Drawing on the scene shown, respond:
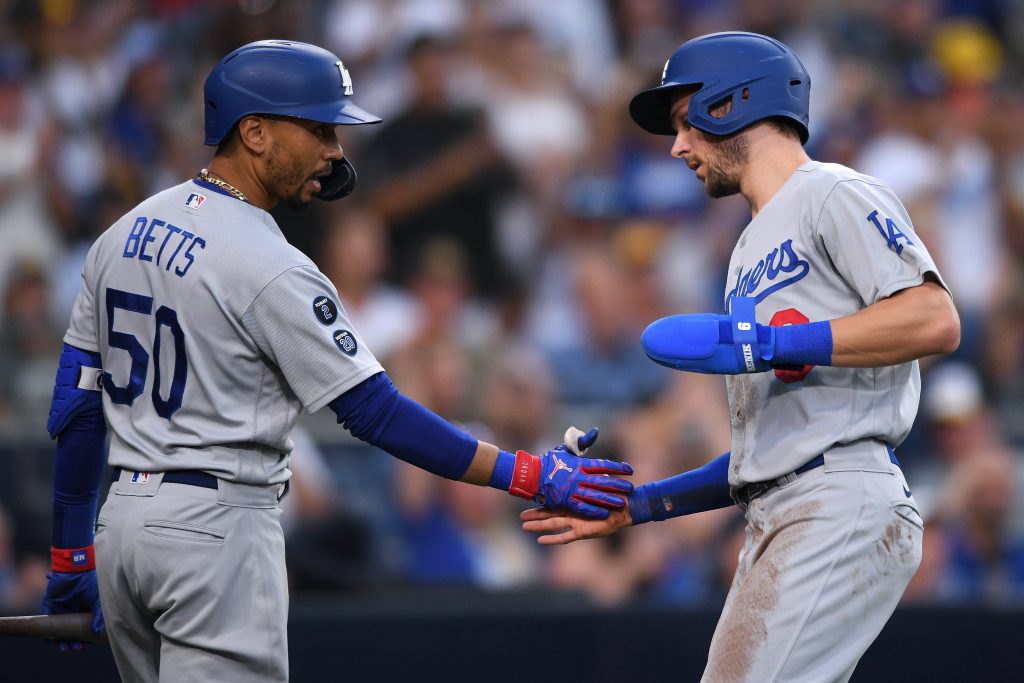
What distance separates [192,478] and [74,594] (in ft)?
2.47

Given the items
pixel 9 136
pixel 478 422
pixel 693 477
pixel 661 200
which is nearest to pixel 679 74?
pixel 693 477

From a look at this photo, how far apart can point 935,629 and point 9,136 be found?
19.6ft

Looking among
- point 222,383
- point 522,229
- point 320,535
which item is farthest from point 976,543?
point 222,383

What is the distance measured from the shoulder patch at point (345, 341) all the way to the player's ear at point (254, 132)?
Answer: 58 centimetres

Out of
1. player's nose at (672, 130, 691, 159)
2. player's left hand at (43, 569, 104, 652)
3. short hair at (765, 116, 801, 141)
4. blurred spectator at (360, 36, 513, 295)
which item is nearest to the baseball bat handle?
player's left hand at (43, 569, 104, 652)

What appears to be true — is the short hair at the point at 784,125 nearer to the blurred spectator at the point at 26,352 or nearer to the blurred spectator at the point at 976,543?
the blurred spectator at the point at 976,543

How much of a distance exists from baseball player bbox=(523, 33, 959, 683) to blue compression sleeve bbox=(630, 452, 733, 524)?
0.70ft

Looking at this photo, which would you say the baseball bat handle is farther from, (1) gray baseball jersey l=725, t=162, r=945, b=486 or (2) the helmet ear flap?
(1) gray baseball jersey l=725, t=162, r=945, b=486

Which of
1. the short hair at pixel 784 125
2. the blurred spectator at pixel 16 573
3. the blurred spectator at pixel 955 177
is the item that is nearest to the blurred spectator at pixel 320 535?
the blurred spectator at pixel 16 573

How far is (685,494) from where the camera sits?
388cm

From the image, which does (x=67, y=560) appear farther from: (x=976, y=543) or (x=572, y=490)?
(x=976, y=543)

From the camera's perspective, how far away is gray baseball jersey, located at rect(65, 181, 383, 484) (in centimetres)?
333

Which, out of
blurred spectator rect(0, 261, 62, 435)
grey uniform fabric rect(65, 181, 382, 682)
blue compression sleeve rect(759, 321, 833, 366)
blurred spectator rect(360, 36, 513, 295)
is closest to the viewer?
blue compression sleeve rect(759, 321, 833, 366)

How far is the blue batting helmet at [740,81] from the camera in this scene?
356 cm
